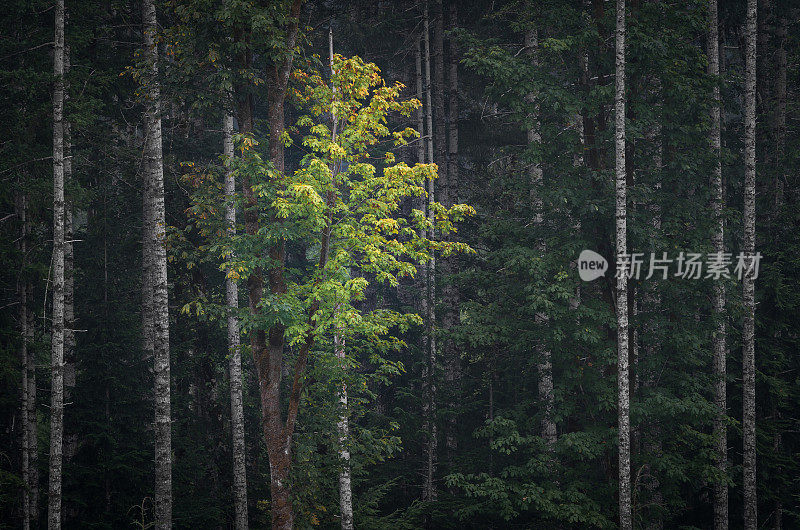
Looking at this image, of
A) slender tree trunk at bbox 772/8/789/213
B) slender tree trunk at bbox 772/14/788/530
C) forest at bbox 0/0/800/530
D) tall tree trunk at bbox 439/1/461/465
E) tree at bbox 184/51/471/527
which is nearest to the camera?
tree at bbox 184/51/471/527

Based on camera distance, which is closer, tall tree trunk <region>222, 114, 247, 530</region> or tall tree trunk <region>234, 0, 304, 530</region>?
tall tree trunk <region>234, 0, 304, 530</region>

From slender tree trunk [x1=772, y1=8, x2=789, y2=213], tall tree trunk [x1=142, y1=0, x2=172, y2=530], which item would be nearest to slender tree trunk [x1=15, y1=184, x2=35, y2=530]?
tall tree trunk [x1=142, y1=0, x2=172, y2=530]

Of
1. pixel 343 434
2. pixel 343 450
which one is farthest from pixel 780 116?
pixel 343 450

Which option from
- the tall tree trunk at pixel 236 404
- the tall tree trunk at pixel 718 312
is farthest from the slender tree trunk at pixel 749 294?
the tall tree trunk at pixel 236 404

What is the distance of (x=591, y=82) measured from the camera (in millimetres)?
14633

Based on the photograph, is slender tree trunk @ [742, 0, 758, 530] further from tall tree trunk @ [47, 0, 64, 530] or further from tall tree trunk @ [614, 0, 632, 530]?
tall tree trunk @ [47, 0, 64, 530]

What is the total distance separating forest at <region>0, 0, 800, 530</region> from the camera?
39.5ft

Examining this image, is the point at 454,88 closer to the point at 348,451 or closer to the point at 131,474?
the point at 348,451

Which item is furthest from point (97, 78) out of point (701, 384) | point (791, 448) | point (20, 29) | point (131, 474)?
point (791, 448)

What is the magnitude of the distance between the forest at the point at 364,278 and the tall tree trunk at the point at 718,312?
0.09 meters

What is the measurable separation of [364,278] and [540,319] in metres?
4.60

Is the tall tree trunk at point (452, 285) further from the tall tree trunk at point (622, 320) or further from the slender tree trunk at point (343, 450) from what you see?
the tall tree trunk at point (622, 320)

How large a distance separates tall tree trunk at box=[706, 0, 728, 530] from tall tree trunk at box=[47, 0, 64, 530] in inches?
520

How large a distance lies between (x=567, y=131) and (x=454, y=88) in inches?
283
